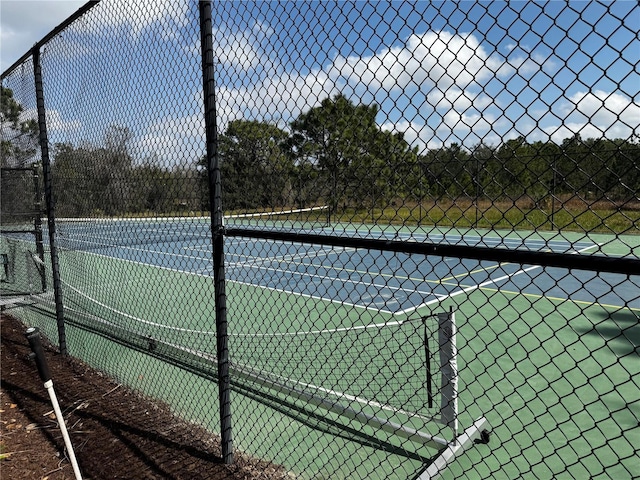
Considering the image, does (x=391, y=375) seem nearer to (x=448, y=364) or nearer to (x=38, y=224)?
(x=448, y=364)

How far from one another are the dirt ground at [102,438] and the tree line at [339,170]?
1775 mm

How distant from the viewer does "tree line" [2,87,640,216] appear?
7.33 ft

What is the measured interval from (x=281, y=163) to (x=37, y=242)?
5.14m

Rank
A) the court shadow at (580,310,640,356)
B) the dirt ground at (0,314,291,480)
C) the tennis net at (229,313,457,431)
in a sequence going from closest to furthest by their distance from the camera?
the dirt ground at (0,314,291,480) < the tennis net at (229,313,457,431) < the court shadow at (580,310,640,356)

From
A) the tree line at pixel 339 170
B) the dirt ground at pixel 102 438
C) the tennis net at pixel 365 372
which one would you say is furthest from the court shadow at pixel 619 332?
the dirt ground at pixel 102 438

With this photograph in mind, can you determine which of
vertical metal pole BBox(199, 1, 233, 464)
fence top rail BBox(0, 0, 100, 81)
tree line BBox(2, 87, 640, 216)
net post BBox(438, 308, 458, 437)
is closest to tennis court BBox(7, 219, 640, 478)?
net post BBox(438, 308, 458, 437)

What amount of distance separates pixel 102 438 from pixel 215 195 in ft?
7.11

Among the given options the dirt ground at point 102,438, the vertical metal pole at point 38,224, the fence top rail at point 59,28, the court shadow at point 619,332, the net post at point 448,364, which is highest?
the fence top rail at point 59,28

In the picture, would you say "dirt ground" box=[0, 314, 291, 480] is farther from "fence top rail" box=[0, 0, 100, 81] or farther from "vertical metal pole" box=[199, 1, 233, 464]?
"fence top rail" box=[0, 0, 100, 81]

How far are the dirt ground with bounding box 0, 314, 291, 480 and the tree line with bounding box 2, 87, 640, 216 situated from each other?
177 cm

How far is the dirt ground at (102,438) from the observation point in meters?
3.13

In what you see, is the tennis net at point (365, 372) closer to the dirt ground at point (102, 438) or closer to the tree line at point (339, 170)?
the dirt ground at point (102, 438)

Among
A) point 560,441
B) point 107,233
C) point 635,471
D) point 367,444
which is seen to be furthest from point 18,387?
point 635,471

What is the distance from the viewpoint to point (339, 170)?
10.1 feet
